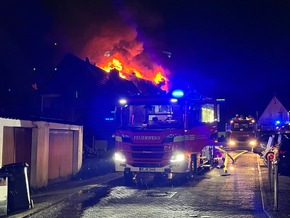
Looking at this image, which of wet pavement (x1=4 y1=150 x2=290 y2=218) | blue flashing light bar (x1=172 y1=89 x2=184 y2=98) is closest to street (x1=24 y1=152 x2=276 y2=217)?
wet pavement (x1=4 y1=150 x2=290 y2=218)

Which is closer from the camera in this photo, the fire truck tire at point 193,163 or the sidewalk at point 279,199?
the sidewalk at point 279,199

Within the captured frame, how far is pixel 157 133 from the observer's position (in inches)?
529

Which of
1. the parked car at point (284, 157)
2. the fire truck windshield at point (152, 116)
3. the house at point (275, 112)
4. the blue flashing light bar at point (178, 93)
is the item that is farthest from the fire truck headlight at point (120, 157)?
the house at point (275, 112)

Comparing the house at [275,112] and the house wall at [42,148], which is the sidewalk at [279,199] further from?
the house at [275,112]

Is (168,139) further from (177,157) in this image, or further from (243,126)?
(243,126)

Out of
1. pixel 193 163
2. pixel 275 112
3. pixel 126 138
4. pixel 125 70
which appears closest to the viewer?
pixel 126 138

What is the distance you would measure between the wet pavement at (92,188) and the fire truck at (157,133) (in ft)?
4.67

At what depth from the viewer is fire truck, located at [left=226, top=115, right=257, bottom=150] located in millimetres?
36750

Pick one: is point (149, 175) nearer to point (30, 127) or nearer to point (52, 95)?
point (30, 127)

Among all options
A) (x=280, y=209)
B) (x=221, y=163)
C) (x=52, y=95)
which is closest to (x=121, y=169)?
(x=280, y=209)

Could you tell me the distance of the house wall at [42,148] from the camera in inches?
461

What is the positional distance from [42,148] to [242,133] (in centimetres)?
2671

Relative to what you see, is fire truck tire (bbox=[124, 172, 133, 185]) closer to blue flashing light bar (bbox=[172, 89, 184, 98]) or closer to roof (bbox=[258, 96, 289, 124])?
blue flashing light bar (bbox=[172, 89, 184, 98])

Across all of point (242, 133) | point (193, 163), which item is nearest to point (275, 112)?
point (242, 133)
